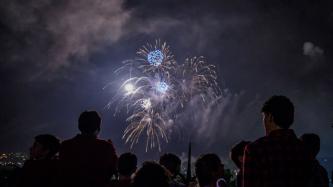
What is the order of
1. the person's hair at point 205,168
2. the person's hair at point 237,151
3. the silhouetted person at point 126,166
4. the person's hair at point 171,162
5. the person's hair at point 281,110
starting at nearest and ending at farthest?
1. the person's hair at point 281,110
2. the person's hair at point 205,168
3. the silhouetted person at point 126,166
4. the person's hair at point 237,151
5. the person's hair at point 171,162

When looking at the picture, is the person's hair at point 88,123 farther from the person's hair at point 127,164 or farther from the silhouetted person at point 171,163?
the silhouetted person at point 171,163

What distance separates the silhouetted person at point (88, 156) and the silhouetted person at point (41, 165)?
0.30 m

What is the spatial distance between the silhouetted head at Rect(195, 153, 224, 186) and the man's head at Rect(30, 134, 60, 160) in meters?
2.97

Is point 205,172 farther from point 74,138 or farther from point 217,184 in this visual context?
point 74,138

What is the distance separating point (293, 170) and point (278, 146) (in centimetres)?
40

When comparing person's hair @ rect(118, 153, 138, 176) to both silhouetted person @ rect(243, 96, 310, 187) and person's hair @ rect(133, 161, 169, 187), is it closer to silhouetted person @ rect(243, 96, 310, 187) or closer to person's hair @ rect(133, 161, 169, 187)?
silhouetted person @ rect(243, 96, 310, 187)

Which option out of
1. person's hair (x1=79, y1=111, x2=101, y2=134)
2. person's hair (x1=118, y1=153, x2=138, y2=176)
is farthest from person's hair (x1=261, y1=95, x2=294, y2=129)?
person's hair (x1=79, y1=111, x2=101, y2=134)

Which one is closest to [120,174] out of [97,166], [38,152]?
[97,166]

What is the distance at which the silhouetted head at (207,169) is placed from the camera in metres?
7.04

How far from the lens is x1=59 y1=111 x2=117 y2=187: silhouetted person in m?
7.97

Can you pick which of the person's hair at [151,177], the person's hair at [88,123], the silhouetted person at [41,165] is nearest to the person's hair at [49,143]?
the silhouetted person at [41,165]

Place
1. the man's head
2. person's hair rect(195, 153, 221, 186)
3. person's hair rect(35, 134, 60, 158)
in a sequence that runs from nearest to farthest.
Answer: person's hair rect(195, 153, 221, 186) < the man's head < person's hair rect(35, 134, 60, 158)

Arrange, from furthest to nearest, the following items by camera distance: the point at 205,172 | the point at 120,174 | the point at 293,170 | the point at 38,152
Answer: the point at 120,174, the point at 38,152, the point at 205,172, the point at 293,170

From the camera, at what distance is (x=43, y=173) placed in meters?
7.31
